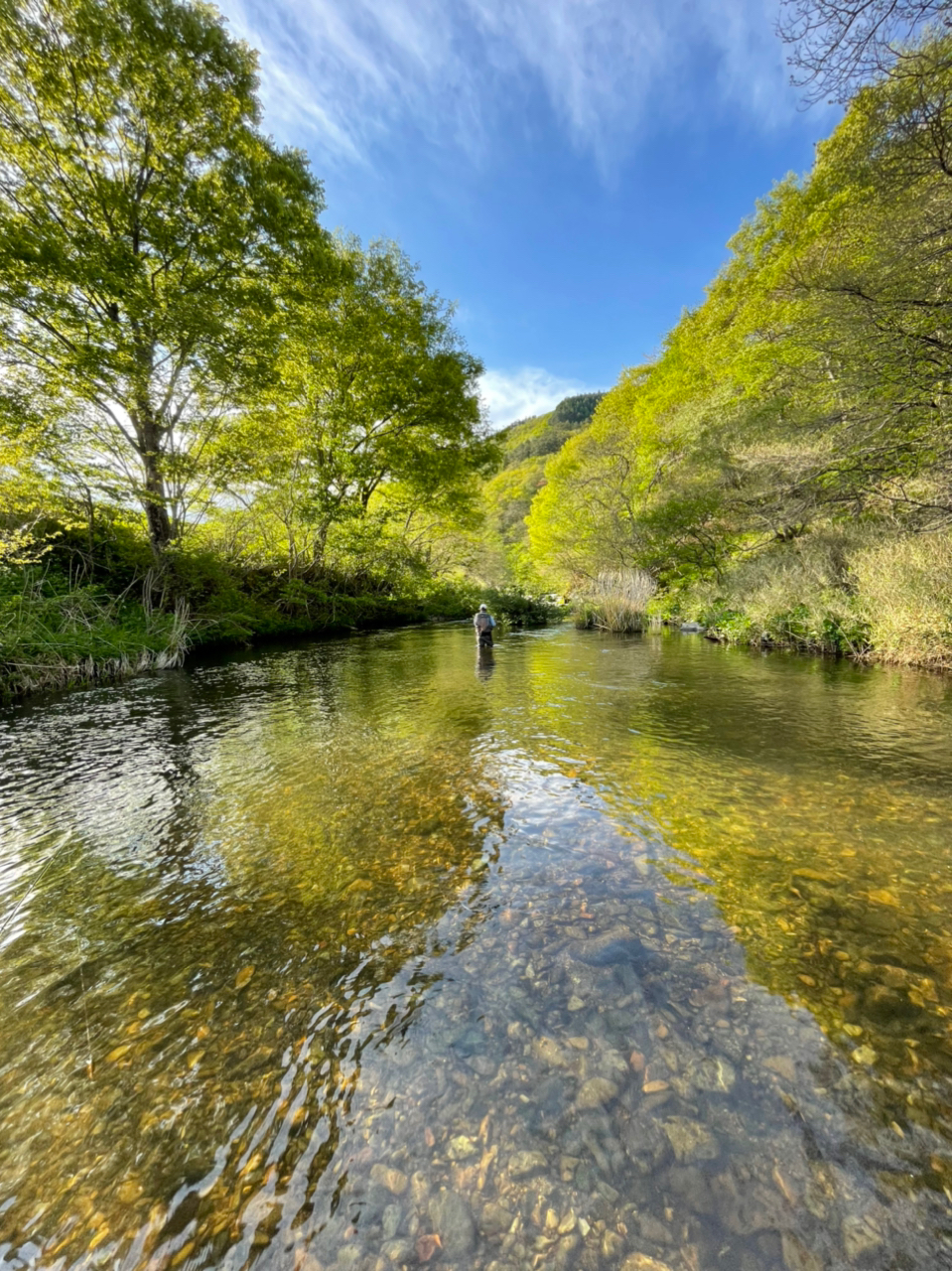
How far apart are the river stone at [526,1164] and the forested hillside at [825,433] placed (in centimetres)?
1055

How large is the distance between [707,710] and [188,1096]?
23.4ft

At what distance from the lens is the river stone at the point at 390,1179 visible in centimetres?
157

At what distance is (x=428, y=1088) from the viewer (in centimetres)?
192

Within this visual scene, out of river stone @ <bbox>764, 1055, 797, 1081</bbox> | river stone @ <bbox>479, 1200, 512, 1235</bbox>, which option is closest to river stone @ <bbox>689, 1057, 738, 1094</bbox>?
river stone @ <bbox>764, 1055, 797, 1081</bbox>

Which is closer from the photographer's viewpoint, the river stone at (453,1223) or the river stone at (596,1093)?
the river stone at (453,1223)

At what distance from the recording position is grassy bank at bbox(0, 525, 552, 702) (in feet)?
29.1

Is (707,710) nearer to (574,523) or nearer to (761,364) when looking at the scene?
(761,364)

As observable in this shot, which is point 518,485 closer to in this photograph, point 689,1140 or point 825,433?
point 825,433

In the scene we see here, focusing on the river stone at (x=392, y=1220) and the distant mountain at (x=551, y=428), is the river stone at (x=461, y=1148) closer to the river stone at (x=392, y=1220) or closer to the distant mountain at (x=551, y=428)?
the river stone at (x=392, y=1220)

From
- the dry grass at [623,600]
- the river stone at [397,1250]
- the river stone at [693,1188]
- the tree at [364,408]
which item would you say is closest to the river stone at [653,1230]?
the river stone at [693,1188]

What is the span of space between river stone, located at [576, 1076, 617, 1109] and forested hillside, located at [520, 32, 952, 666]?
10.3 meters

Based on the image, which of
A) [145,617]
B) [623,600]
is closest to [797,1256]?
[145,617]

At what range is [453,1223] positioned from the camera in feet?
4.83

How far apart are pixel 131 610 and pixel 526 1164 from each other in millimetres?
13835
